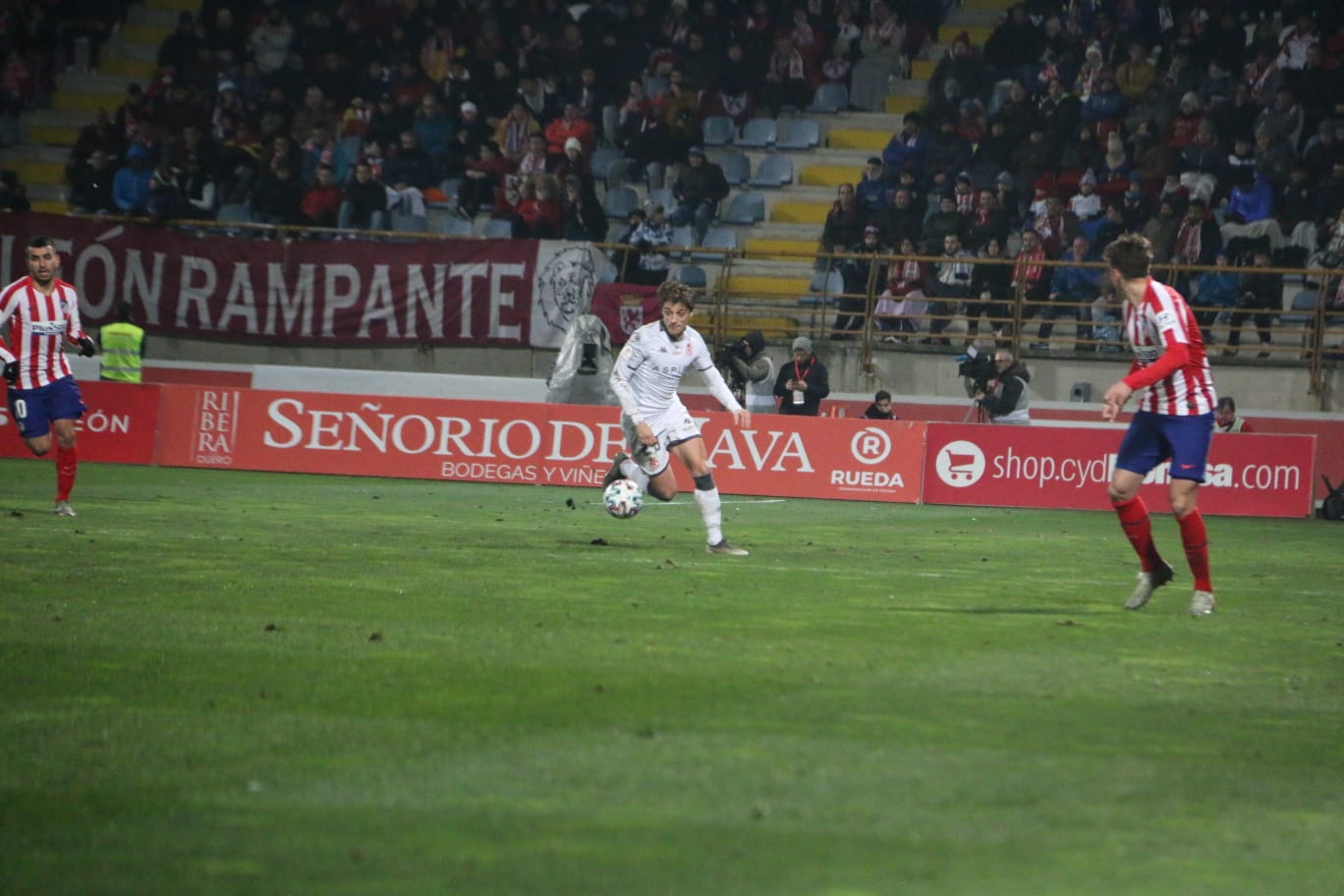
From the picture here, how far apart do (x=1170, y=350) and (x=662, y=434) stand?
4.87 meters

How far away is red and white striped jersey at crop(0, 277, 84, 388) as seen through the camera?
1470cm

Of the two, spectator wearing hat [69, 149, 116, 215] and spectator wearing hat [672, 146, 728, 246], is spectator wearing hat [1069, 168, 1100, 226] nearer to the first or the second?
spectator wearing hat [672, 146, 728, 246]

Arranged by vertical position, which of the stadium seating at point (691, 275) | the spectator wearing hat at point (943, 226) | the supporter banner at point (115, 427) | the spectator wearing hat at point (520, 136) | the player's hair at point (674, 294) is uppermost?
the spectator wearing hat at point (520, 136)

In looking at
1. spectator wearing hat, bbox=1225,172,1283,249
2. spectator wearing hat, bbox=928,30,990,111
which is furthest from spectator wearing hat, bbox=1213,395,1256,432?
spectator wearing hat, bbox=928,30,990,111

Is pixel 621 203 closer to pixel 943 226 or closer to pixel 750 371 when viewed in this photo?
pixel 943 226

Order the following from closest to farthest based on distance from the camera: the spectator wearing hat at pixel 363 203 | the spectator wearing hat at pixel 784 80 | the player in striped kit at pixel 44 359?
the player in striped kit at pixel 44 359
the spectator wearing hat at pixel 363 203
the spectator wearing hat at pixel 784 80

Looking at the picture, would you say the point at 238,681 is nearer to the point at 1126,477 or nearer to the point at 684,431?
the point at 1126,477

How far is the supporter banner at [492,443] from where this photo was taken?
21406 mm

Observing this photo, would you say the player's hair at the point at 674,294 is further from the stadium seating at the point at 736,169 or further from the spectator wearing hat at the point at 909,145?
the stadium seating at the point at 736,169

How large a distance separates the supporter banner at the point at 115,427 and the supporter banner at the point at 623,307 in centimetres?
667

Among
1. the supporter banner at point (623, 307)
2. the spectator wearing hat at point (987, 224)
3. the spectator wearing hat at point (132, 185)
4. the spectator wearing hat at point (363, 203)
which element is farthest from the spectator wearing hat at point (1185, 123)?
the spectator wearing hat at point (132, 185)

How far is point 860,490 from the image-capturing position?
21391 millimetres

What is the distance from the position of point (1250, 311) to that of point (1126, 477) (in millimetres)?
13981

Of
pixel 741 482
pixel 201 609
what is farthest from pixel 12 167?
pixel 201 609
